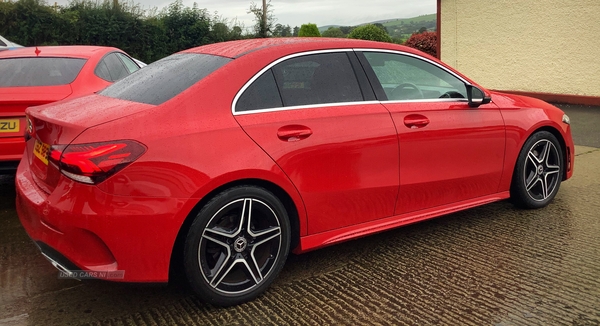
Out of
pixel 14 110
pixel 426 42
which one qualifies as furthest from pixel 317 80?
pixel 426 42

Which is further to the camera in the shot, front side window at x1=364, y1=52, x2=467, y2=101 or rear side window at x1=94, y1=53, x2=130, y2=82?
rear side window at x1=94, y1=53, x2=130, y2=82

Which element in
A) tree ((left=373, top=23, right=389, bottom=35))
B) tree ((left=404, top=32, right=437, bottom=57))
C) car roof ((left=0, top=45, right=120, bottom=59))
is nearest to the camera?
car roof ((left=0, top=45, right=120, bottom=59))

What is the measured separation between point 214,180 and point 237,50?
1041mm

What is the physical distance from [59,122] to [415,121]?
2328mm

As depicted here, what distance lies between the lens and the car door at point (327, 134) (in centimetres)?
335

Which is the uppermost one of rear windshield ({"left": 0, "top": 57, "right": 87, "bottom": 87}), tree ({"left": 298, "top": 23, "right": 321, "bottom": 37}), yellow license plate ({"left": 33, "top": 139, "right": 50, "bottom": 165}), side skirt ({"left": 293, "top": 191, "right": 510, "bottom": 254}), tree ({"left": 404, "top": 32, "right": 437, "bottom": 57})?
tree ({"left": 298, "top": 23, "right": 321, "bottom": 37})

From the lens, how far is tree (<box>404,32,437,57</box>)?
57.0 ft

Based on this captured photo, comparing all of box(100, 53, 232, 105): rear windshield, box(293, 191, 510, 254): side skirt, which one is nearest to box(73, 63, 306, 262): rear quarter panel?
box(100, 53, 232, 105): rear windshield

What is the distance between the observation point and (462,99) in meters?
4.38

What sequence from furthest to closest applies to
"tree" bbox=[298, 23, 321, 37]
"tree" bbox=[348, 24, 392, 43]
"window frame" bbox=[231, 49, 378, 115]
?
"tree" bbox=[298, 23, 321, 37] → "tree" bbox=[348, 24, 392, 43] → "window frame" bbox=[231, 49, 378, 115]

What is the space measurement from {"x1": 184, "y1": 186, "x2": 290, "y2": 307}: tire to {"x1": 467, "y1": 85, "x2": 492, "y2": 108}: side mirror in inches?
74.8

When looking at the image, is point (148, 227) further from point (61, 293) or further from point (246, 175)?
point (61, 293)

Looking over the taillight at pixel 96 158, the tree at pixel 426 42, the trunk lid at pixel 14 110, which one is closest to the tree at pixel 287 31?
the tree at pixel 426 42

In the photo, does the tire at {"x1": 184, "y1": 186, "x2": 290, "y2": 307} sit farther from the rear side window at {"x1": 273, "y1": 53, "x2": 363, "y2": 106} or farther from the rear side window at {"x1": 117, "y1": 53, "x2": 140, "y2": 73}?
the rear side window at {"x1": 117, "y1": 53, "x2": 140, "y2": 73}
